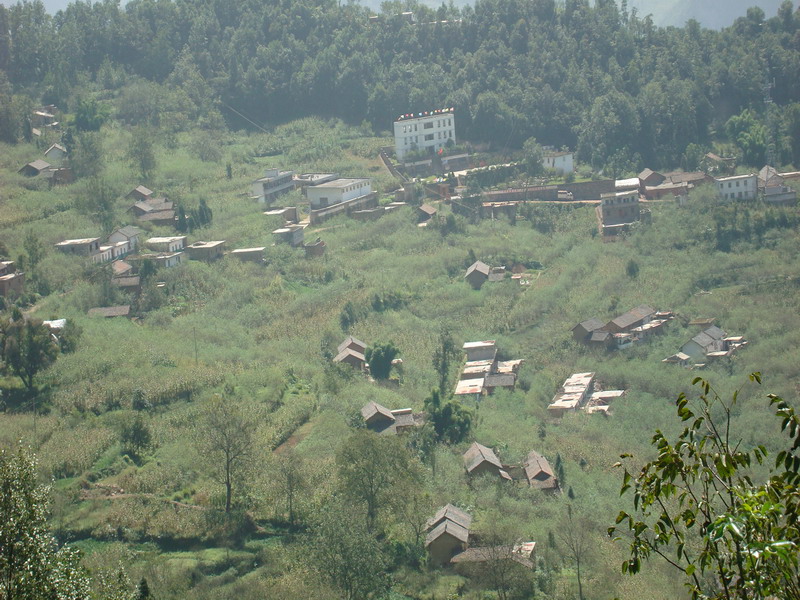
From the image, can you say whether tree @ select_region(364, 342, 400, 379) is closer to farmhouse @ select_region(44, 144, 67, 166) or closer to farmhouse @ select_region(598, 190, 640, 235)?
farmhouse @ select_region(598, 190, 640, 235)

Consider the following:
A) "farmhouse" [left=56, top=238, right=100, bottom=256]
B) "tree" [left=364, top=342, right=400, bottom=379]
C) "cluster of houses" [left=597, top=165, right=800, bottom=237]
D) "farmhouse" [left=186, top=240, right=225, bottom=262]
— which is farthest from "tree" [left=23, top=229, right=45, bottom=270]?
"cluster of houses" [left=597, top=165, right=800, bottom=237]

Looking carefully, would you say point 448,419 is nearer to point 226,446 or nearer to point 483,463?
point 483,463

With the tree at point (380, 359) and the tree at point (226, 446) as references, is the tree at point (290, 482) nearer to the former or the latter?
the tree at point (226, 446)

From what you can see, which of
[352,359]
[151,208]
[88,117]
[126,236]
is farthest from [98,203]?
[352,359]

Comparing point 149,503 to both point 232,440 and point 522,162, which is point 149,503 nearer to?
point 232,440

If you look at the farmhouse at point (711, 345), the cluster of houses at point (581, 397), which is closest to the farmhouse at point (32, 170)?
the cluster of houses at point (581, 397)
